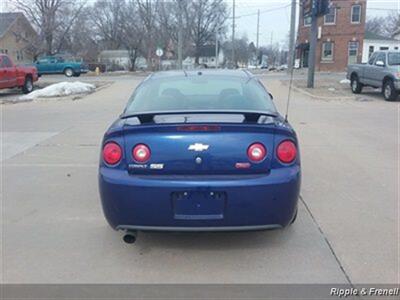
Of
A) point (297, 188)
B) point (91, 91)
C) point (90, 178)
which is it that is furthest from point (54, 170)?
point (91, 91)

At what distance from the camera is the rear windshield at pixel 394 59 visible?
1700cm

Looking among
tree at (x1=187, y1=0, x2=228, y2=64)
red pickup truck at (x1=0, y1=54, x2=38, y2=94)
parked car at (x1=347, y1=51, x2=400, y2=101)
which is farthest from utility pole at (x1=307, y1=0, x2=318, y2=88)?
tree at (x1=187, y1=0, x2=228, y2=64)

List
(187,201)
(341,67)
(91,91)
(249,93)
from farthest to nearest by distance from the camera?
(341,67) → (91,91) → (249,93) → (187,201)

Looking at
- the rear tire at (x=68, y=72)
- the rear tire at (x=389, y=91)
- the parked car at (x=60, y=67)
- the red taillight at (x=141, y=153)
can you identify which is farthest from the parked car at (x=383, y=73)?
the rear tire at (x=68, y=72)

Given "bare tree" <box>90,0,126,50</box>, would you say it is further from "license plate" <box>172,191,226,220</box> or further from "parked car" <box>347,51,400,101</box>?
"license plate" <box>172,191,226,220</box>

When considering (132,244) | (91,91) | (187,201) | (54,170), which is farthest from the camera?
(91,91)

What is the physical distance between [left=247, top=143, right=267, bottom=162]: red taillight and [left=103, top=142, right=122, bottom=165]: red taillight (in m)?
1.08

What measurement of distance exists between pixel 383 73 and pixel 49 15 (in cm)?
3917

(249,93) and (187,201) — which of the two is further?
(249,93)

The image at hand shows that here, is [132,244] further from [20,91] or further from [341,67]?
[341,67]

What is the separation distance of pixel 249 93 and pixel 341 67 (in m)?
40.3

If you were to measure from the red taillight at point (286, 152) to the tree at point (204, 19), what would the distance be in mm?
73798
